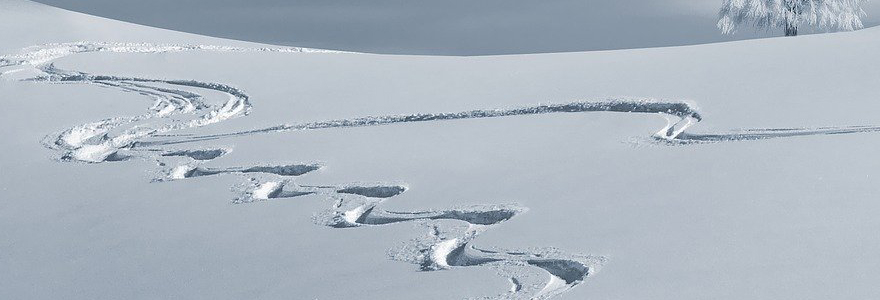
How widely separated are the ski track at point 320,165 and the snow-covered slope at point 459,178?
0.07 feet

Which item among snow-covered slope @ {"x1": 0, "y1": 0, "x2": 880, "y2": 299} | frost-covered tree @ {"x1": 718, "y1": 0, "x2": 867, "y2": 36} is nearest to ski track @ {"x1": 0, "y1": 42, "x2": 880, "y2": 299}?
snow-covered slope @ {"x1": 0, "y1": 0, "x2": 880, "y2": 299}

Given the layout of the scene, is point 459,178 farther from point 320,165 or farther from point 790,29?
point 790,29

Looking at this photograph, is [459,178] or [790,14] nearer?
[459,178]

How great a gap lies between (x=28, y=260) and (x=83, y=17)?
8461 mm

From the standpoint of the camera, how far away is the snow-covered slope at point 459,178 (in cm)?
518

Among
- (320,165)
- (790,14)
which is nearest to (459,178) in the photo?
(320,165)

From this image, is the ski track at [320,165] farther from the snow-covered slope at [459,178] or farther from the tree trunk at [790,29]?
the tree trunk at [790,29]

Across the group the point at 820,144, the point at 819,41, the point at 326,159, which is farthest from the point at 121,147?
the point at 819,41

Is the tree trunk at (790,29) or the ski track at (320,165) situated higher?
the ski track at (320,165)

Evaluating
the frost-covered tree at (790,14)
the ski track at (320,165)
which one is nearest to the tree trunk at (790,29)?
the frost-covered tree at (790,14)

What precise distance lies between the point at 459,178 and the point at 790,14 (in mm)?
15394

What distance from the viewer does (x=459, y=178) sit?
6.95m

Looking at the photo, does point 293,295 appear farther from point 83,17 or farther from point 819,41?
point 83,17

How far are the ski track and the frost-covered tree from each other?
36.1 ft
